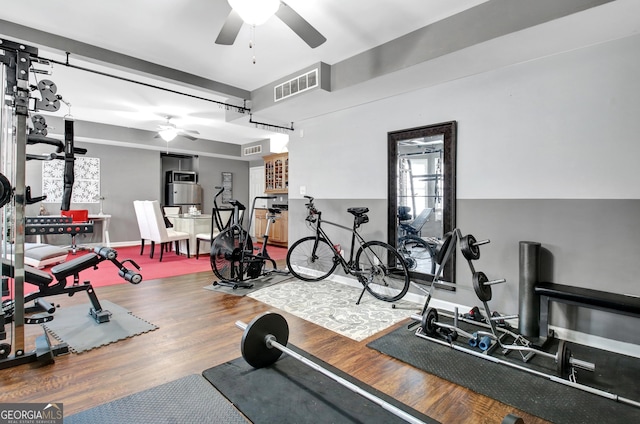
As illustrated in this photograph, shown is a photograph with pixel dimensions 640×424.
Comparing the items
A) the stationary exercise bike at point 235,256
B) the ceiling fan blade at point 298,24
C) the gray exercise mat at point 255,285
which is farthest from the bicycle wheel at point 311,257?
the ceiling fan blade at point 298,24

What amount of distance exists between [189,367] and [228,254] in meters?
2.08

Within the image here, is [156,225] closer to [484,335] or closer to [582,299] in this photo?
[484,335]

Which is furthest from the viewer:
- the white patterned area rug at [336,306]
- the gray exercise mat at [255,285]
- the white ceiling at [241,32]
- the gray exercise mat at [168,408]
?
the gray exercise mat at [255,285]

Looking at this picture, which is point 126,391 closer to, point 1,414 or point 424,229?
point 1,414

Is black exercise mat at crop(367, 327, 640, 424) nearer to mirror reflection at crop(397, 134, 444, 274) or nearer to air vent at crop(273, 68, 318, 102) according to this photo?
mirror reflection at crop(397, 134, 444, 274)

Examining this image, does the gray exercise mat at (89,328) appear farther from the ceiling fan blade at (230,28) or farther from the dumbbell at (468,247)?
the dumbbell at (468,247)

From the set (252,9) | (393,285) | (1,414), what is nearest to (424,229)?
(393,285)

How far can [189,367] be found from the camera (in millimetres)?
2256

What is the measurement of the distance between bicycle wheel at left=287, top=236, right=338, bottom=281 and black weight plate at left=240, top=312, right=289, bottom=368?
2.11 meters

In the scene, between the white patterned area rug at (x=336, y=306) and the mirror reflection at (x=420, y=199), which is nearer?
the white patterned area rug at (x=336, y=306)

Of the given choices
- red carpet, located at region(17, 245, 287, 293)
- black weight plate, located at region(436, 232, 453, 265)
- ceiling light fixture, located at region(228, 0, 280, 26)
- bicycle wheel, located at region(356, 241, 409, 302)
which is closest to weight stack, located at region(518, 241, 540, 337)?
black weight plate, located at region(436, 232, 453, 265)

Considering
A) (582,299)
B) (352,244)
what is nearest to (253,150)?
(352,244)

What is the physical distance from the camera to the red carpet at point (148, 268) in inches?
181

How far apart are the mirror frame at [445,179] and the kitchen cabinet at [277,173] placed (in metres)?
4.33
